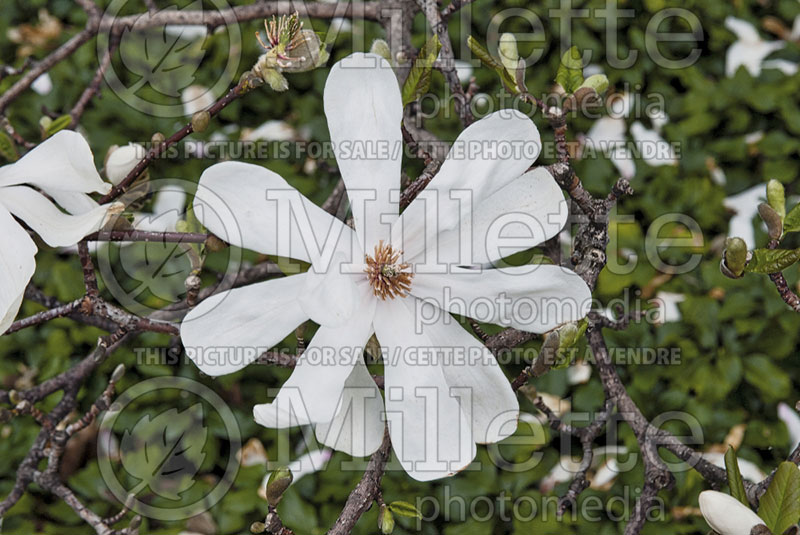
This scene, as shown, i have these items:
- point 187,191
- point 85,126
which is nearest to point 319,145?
A: point 187,191

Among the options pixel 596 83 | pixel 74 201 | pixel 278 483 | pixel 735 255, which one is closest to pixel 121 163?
pixel 74 201

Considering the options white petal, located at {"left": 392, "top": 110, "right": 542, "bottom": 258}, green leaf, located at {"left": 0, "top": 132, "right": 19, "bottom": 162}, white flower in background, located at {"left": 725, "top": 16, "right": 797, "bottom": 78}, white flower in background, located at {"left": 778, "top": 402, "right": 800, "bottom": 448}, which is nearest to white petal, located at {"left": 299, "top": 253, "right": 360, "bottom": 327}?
white petal, located at {"left": 392, "top": 110, "right": 542, "bottom": 258}

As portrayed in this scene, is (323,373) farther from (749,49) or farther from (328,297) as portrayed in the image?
(749,49)

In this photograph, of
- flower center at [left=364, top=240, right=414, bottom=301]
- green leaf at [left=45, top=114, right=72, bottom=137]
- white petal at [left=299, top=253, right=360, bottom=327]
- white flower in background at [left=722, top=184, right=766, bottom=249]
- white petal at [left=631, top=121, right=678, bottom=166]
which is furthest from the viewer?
white petal at [left=631, top=121, right=678, bottom=166]

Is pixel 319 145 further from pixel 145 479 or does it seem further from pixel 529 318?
pixel 529 318

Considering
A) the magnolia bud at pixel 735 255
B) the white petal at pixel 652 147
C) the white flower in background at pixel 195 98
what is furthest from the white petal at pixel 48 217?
the white petal at pixel 652 147

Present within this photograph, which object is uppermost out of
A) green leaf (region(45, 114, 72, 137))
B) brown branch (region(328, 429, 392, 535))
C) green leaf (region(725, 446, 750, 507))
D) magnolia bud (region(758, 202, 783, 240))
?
green leaf (region(45, 114, 72, 137))

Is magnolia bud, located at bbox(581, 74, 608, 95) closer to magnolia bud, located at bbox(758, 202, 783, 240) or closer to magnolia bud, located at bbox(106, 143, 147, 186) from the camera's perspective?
magnolia bud, located at bbox(758, 202, 783, 240)
